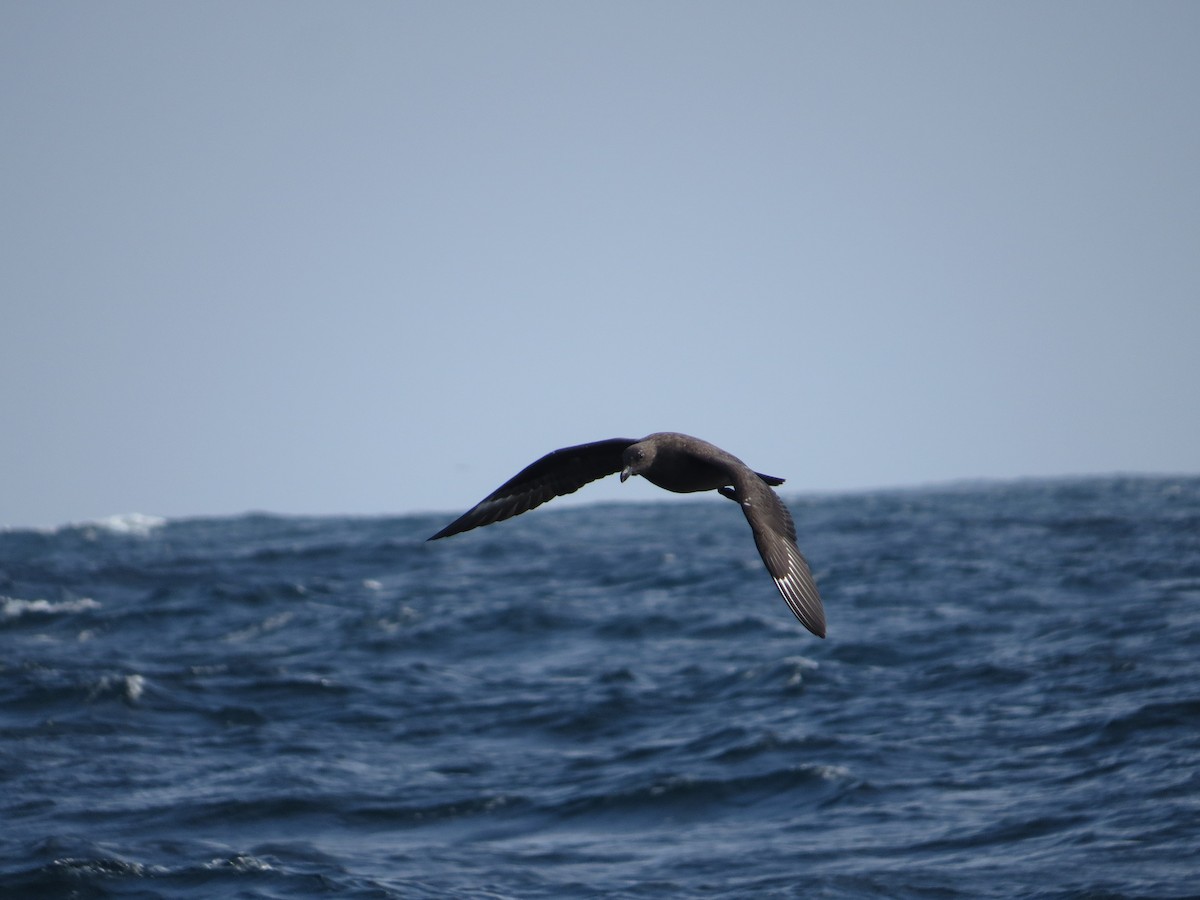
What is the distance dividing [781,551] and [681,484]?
100cm

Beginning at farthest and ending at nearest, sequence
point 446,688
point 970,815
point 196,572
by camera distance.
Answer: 1. point 196,572
2. point 446,688
3. point 970,815

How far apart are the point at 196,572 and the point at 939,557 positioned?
2131 centimetres

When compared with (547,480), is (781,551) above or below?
below

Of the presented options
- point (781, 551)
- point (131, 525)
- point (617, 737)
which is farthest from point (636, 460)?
point (131, 525)

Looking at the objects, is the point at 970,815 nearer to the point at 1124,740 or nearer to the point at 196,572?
the point at 1124,740

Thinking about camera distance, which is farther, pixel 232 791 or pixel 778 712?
pixel 778 712

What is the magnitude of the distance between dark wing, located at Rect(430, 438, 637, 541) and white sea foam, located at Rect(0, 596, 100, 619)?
22615 mm

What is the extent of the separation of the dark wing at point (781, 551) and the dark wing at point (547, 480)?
1.28 meters

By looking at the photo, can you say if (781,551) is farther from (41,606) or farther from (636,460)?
(41,606)

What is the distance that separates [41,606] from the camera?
30844 millimetres

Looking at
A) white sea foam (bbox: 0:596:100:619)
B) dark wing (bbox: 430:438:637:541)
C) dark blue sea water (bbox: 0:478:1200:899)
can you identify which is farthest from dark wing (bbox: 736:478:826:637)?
white sea foam (bbox: 0:596:100:619)

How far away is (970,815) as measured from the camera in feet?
46.7

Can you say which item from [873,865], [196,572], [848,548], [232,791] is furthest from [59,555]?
[873,865]

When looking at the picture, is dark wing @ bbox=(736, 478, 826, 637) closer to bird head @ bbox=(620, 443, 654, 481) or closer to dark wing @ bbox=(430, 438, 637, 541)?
bird head @ bbox=(620, 443, 654, 481)
